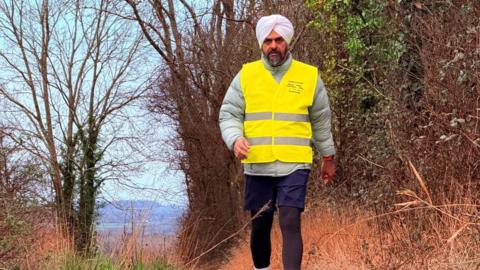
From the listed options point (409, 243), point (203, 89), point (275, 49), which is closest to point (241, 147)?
point (275, 49)

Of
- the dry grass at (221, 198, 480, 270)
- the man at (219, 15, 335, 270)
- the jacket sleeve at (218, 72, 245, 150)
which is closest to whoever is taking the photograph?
the dry grass at (221, 198, 480, 270)

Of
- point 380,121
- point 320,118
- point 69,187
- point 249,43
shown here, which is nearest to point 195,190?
point 69,187

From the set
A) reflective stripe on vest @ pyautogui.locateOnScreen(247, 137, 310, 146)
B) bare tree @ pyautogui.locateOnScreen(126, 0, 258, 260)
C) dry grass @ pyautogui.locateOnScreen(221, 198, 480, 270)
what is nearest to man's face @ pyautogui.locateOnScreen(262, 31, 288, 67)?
reflective stripe on vest @ pyautogui.locateOnScreen(247, 137, 310, 146)

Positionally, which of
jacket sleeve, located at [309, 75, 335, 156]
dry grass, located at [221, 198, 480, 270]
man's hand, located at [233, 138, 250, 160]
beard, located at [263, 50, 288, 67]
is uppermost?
beard, located at [263, 50, 288, 67]

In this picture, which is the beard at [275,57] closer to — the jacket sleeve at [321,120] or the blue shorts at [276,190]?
the jacket sleeve at [321,120]

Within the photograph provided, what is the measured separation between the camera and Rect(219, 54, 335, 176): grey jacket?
15.4ft

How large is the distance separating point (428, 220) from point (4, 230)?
354 cm

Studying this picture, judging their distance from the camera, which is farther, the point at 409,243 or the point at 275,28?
the point at 409,243

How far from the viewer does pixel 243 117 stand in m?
4.86

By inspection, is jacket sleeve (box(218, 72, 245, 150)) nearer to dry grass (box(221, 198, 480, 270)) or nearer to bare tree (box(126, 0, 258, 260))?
dry grass (box(221, 198, 480, 270))

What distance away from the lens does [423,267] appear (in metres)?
4.53

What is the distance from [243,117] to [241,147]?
382mm

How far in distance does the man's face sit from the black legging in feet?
3.32

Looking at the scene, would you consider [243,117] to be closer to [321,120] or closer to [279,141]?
[279,141]
